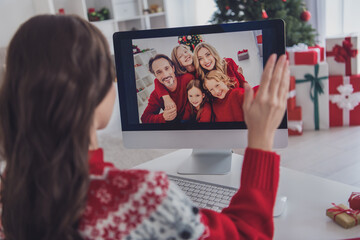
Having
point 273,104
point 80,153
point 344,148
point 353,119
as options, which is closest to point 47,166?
point 80,153

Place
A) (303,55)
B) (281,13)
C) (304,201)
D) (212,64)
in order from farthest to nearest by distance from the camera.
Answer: (281,13) → (303,55) → (212,64) → (304,201)

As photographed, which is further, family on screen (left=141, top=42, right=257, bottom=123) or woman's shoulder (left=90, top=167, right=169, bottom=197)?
family on screen (left=141, top=42, right=257, bottom=123)

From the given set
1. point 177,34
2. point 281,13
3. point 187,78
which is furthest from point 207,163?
point 281,13

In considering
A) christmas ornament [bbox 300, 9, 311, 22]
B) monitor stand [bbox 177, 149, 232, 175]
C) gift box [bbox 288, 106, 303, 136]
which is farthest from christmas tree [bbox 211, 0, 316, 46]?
monitor stand [bbox 177, 149, 232, 175]

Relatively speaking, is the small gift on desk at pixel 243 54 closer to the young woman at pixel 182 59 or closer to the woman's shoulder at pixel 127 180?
the young woman at pixel 182 59

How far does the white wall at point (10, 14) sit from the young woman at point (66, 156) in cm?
301

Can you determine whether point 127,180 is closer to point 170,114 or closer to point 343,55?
point 170,114

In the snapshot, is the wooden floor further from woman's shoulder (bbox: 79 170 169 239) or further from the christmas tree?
woman's shoulder (bbox: 79 170 169 239)

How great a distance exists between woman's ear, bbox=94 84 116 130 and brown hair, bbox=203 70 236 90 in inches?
18.4

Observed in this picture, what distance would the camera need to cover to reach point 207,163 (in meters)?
1.28

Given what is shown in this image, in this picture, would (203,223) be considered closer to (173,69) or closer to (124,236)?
(124,236)

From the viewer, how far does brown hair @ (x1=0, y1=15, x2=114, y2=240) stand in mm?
581

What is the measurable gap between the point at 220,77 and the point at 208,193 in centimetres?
31

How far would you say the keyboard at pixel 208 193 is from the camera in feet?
3.36
